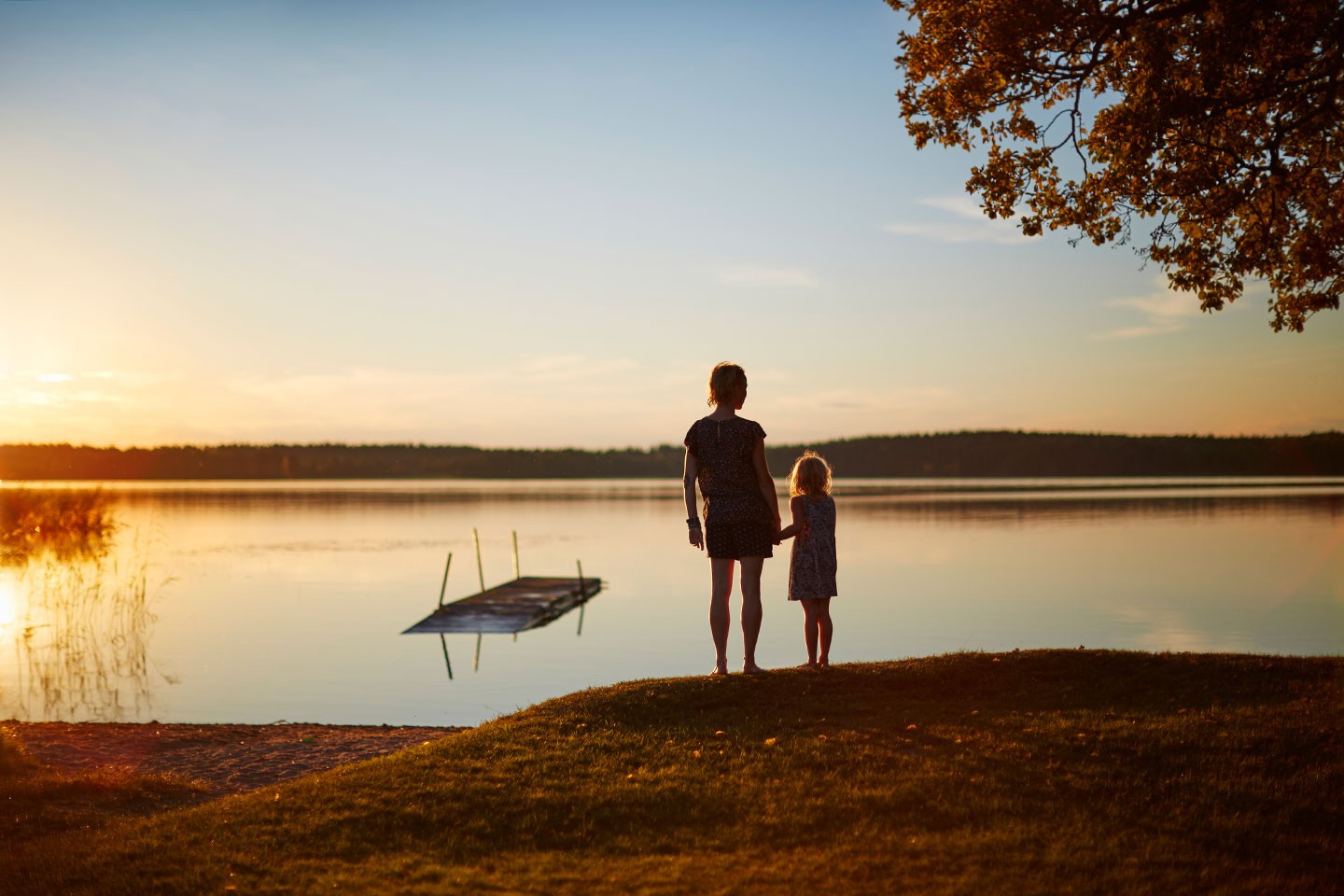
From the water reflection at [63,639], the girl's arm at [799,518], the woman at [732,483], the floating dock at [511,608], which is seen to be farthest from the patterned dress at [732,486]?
the floating dock at [511,608]

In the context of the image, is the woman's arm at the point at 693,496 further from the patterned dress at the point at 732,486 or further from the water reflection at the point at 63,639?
the water reflection at the point at 63,639

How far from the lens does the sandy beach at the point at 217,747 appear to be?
34.9 ft

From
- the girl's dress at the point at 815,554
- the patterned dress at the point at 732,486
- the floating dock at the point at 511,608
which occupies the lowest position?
the floating dock at the point at 511,608

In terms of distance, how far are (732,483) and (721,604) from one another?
3.84ft

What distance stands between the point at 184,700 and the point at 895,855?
17.3 meters

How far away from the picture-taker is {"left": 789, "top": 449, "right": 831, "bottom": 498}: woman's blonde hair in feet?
34.1

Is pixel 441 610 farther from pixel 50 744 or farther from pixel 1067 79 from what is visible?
pixel 1067 79

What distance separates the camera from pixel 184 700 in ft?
65.9

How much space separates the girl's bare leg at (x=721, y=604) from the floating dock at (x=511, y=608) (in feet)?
59.4

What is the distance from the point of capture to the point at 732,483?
9.40 m

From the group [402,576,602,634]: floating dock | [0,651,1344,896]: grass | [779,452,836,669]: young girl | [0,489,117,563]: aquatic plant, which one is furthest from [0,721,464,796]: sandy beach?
[402,576,602,634]: floating dock

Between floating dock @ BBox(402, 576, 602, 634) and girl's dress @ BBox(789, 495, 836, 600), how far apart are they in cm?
1808

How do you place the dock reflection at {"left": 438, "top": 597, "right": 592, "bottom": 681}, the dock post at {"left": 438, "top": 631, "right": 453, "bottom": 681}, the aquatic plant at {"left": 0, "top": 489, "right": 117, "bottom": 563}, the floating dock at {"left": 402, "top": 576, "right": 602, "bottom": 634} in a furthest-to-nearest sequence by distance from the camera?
1. the floating dock at {"left": 402, "top": 576, "right": 602, "bottom": 634}
2. the dock reflection at {"left": 438, "top": 597, "right": 592, "bottom": 681}
3. the dock post at {"left": 438, "top": 631, "right": 453, "bottom": 681}
4. the aquatic plant at {"left": 0, "top": 489, "right": 117, "bottom": 563}

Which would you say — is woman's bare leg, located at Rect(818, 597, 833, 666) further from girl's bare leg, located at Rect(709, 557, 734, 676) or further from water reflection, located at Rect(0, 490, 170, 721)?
water reflection, located at Rect(0, 490, 170, 721)
